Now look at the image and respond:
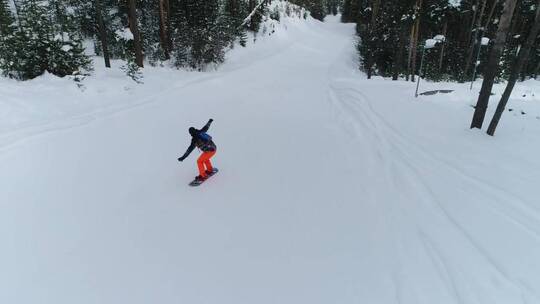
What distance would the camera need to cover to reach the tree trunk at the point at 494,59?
8.78 m

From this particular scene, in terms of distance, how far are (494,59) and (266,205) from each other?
299 inches

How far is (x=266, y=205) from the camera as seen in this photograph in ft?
21.5

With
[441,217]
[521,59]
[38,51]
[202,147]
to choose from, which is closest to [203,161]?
[202,147]

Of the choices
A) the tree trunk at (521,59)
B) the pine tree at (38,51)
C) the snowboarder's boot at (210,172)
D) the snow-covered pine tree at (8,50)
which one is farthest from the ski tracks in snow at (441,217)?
the snow-covered pine tree at (8,50)

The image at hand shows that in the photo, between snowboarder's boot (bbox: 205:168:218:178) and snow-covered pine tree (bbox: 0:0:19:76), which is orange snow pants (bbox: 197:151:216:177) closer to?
snowboarder's boot (bbox: 205:168:218:178)

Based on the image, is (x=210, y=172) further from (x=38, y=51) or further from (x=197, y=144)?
(x=38, y=51)

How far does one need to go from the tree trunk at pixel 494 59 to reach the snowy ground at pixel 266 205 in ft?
1.74

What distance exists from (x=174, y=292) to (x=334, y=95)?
12.9 metres

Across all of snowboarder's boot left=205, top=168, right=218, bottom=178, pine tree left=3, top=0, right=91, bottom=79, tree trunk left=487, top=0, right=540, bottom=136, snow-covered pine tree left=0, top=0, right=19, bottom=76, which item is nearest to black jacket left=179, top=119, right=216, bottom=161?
snowboarder's boot left=205, top=168, right=218, bottom=178

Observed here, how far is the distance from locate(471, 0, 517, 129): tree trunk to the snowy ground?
530mm

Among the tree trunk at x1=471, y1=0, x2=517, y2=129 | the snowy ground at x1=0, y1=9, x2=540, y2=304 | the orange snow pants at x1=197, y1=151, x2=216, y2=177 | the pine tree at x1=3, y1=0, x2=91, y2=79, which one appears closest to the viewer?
the snowy ground at x1=0, y1=9, x2=540, y2=304

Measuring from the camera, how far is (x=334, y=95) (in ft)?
51.9

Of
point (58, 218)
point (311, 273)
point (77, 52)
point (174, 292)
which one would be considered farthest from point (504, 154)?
point (77, 52)

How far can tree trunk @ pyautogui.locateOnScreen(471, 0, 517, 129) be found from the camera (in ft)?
28.8
